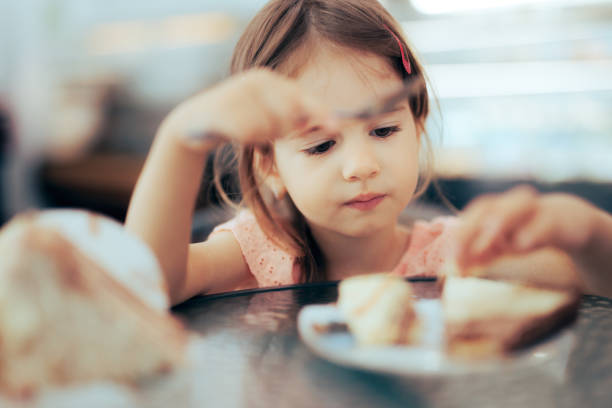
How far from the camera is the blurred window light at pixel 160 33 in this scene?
11.9 feet

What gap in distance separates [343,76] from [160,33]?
A: 3.14 metres

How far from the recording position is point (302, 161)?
3.01 feet

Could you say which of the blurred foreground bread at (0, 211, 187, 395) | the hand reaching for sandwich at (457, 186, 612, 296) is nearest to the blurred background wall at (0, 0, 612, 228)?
the hand reaching for sandwich at (457, 186, 612, 296)

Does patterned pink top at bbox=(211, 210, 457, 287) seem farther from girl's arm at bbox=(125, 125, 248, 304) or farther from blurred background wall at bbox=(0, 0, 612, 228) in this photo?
blurred background wall at bbox=(0, 0, 612, 228)

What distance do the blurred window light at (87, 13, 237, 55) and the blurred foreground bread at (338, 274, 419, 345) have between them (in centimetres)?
326

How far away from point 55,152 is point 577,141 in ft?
10.6

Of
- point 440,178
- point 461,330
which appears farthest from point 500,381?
point 440,178

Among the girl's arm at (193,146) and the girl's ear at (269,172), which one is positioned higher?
the girl's arm at (193,146)

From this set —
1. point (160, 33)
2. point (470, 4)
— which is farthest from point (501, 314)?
point (160, 33)

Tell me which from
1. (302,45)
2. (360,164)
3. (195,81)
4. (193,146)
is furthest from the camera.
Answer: (195,81)

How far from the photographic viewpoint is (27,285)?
42 centimetres

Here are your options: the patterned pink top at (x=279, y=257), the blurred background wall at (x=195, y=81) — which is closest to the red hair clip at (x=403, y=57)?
the patterned pink top at (x=279, y=257)

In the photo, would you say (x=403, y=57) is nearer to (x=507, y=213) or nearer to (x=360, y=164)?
(x=360, y=164)

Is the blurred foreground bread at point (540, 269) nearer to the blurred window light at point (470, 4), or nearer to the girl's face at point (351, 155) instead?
the girl's face at point (351, 155)
